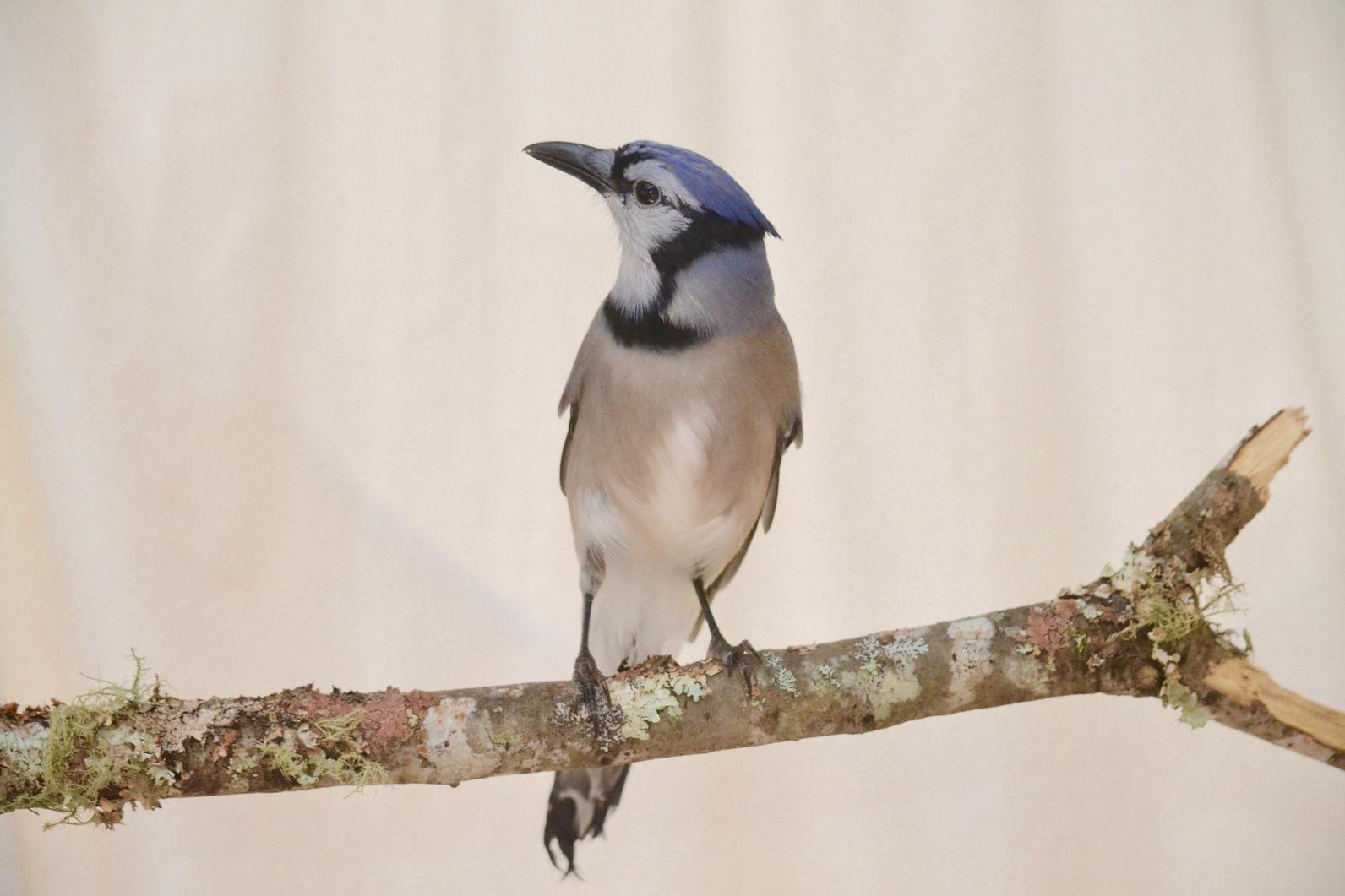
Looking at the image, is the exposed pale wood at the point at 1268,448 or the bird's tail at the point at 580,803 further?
the bird's tail at the point at 580,803

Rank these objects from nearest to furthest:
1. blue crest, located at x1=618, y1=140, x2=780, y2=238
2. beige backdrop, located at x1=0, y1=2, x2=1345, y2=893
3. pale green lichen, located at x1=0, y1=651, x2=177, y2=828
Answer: pale green lichen, located at x1=0, y1=651, x2=177, y2=828 → blue crest, located at x1=618, y1=140, x2=780, y2=238 → beige backdrop, located at x1=0, y1=2, x2=1345, y2=893

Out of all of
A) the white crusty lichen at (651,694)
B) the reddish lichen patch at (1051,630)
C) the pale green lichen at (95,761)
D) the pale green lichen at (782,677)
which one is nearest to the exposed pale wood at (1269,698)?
the reddish lichen patch at (1051,630)

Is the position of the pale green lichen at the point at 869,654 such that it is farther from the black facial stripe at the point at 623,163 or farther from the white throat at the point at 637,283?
the black facial stripe at the point at 623,163

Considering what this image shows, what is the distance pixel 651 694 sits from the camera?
47.4 inches

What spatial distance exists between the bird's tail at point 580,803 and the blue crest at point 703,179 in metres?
0.78

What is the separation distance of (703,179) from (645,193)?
0.08 meters

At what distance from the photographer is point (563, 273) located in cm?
173

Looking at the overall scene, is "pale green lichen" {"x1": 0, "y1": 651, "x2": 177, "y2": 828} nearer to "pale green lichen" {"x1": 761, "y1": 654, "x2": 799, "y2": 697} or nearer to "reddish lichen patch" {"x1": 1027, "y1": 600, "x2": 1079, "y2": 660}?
"pale green lichen" {"x1": 761, "y1": 654, "x2": 799, "y2": 697}

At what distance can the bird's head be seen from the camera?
1.38 m

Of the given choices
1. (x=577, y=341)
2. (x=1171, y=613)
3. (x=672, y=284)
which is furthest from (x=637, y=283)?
(x=1171, y=613)

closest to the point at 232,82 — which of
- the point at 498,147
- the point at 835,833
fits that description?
the point at 498,147

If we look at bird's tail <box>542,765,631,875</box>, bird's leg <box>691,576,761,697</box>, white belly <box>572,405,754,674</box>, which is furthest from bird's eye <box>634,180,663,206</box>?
bird's tail <box>542,765,631,875</box>

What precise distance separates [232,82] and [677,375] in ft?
3.15

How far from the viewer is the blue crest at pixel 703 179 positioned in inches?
54.1
